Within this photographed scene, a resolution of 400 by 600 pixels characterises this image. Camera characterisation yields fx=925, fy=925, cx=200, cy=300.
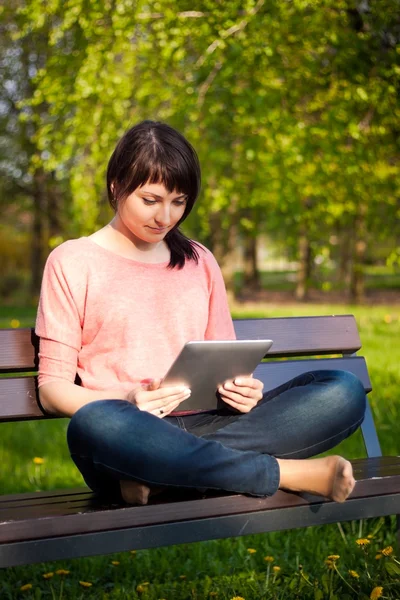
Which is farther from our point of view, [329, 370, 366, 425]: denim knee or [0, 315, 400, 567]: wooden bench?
[329, 370, 366, 425]: denim knee

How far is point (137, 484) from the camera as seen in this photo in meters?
2.40

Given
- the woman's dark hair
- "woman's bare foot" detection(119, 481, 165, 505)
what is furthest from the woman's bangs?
"woman's bare foot" detection(119, 481, 165, 505)

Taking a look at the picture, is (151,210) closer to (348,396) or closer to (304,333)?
(348,396)

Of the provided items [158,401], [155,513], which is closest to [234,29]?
[158,401]

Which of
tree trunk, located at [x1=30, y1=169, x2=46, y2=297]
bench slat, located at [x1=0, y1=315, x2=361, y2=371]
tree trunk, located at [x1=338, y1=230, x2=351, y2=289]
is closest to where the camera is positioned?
bench slat, located at [x1=0, y1=315, x2=361, y2=371]

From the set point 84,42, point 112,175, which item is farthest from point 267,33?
point 112,175

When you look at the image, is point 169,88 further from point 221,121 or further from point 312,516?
point 312,516

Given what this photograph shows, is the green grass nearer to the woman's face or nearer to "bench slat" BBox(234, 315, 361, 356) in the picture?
"bench slat" BBox(234, 315, 361, 356)

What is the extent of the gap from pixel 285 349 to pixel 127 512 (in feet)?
3.96

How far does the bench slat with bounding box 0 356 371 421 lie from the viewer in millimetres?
2883

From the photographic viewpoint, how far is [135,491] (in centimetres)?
240

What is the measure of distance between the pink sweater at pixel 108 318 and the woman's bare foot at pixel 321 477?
49 centimetres

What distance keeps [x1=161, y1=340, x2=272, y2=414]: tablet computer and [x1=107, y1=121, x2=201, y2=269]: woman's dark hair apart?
1.81 ft

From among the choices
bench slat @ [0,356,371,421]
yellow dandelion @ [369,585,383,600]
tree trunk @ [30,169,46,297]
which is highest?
bench slat @ [0,356,371,421]
